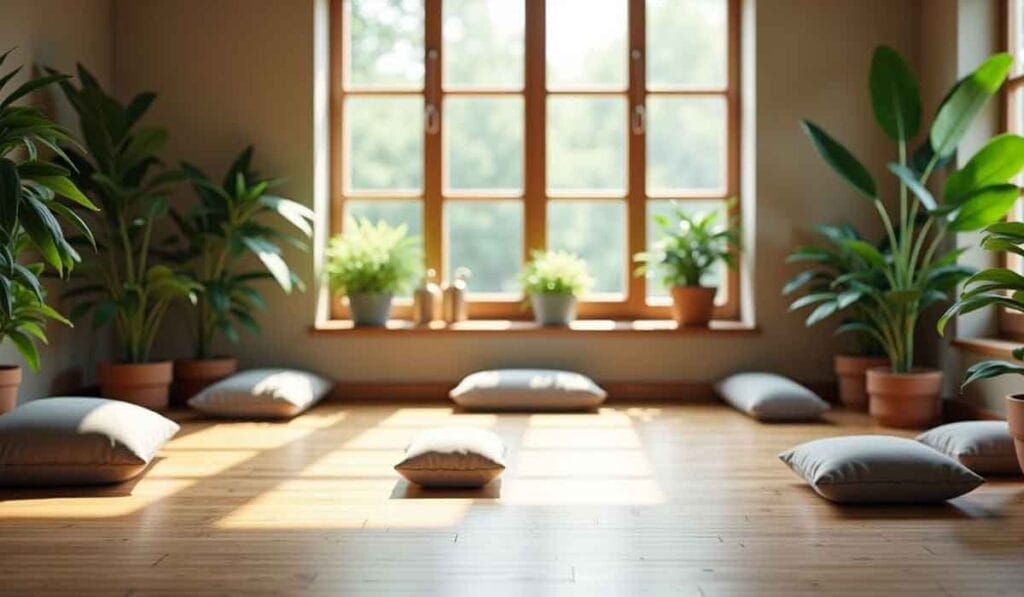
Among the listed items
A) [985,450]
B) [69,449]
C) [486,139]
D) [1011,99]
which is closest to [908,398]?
[985,450]

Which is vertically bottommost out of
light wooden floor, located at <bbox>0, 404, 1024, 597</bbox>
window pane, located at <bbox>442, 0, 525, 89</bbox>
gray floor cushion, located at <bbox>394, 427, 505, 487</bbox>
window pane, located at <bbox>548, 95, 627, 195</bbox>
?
light wooden floor, located at <bbox>0, 404, 1024, 597</bbox>

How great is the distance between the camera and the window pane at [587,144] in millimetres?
6121

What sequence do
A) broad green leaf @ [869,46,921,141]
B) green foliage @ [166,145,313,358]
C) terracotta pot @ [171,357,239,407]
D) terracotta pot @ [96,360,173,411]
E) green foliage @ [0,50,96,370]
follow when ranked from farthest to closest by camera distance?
terracotta pot @ [171,357,239,407], green foliage @ [166,145,313,358], terracotta pot @ [96,360,173,411], broad green leaf @ [869,46,921,141], green foliage @ [0,50,96,370]

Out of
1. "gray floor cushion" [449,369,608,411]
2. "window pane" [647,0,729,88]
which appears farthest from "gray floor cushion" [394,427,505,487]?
"window pane" [647,0,729,88]

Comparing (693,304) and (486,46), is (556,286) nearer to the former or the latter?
(693,304)

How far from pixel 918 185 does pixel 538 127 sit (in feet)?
7.15

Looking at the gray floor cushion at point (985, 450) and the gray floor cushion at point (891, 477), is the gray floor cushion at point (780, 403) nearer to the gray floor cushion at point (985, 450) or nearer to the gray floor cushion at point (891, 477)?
the gray floor cushion at point (985, 450)

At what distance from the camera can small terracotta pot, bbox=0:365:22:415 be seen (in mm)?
4141

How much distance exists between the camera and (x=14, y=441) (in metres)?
3.54

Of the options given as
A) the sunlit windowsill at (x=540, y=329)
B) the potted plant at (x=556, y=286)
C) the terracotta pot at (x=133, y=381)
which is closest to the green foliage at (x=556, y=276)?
the potted plant at (x=556, y=286)

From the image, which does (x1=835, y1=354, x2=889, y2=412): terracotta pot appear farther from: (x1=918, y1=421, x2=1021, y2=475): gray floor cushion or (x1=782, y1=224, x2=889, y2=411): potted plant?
(x1=918, y1=421, x2=1021, y2=475): gray floor cushion

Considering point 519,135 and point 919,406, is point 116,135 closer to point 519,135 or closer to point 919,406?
point 519,135

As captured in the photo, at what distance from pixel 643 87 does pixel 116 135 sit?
2.83 metres

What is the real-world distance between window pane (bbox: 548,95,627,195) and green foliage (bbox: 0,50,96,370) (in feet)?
9.66
